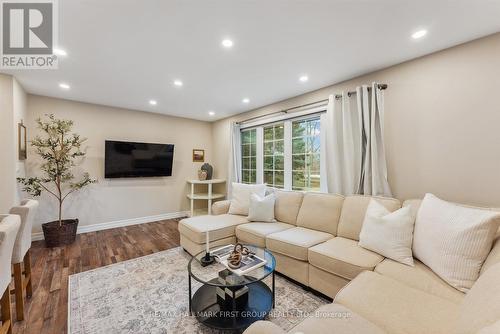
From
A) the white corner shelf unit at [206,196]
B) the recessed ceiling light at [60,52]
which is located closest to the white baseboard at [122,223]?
the white corner shelf unit at [206,196]

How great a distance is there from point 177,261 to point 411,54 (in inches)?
144

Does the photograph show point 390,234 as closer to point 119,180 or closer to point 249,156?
point 249,156

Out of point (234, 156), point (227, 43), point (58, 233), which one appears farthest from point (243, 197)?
point (58, 233)

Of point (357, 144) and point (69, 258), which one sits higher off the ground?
point (357, 144)

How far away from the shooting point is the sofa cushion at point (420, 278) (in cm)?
137

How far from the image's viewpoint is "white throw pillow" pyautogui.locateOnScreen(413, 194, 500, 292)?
4.50 feet

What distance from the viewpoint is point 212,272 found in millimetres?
1802

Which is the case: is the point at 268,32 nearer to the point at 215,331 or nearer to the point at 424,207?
the point at 424,207

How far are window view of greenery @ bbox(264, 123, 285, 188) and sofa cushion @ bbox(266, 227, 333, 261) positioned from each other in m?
1.51

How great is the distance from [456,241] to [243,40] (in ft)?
7.59

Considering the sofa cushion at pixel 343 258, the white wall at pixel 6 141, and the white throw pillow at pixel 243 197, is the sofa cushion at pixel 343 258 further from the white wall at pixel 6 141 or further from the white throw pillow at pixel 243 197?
the white wall at pixel 6 141

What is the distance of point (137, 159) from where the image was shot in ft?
14.4

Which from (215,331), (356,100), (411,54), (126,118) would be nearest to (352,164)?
(356,100)

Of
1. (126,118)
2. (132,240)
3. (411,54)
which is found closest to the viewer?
(411,54)
